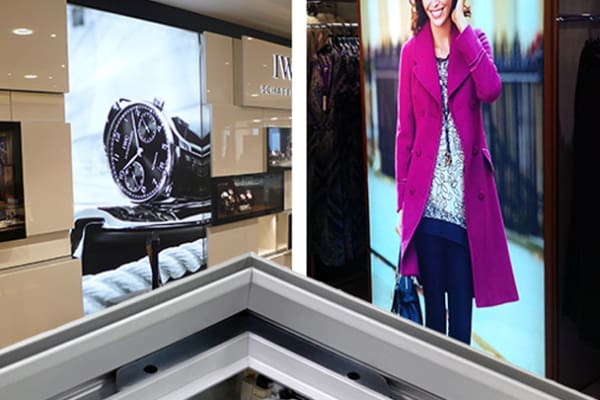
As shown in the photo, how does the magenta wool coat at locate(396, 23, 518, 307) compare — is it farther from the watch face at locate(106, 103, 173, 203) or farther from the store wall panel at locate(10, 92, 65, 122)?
the watch face at locate(106, 103, 173, 203)

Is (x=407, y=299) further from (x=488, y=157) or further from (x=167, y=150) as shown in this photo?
(x=167, y=150)

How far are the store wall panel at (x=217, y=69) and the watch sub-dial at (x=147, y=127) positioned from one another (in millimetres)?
567

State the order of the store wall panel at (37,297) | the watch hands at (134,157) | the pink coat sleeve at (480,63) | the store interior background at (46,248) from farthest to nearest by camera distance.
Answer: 1. the watch hands at (134,157)
2. the store wall panel at (37,297)
3. the store interior background at (46,248)
4. the pink coat sleeve at (480,63)

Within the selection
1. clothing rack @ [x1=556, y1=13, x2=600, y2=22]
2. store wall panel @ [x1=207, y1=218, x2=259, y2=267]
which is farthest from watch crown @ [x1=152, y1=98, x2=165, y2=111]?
clothing rack @ [x1=556, y1=13, x2=600, y2=22]

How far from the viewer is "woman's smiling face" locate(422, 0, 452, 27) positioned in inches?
82.1

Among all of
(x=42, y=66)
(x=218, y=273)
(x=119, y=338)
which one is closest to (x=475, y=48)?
(x=218, y=273)

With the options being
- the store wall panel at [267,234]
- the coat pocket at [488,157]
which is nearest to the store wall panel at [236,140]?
the store wall panel at [267,234]

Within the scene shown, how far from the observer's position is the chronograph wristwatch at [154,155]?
3900mm

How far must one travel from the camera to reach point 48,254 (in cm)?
339

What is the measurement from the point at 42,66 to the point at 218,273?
3078 mm

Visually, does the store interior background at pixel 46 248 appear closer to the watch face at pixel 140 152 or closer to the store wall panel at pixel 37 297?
the store wall panel at pixel 37 297

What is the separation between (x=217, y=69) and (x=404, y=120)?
2763mm

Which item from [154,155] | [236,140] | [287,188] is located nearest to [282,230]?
[287,188]

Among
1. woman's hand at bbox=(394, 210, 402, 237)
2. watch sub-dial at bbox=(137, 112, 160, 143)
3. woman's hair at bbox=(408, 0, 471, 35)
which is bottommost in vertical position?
woman's hand at bbox=(394, 210, 402, 237)
